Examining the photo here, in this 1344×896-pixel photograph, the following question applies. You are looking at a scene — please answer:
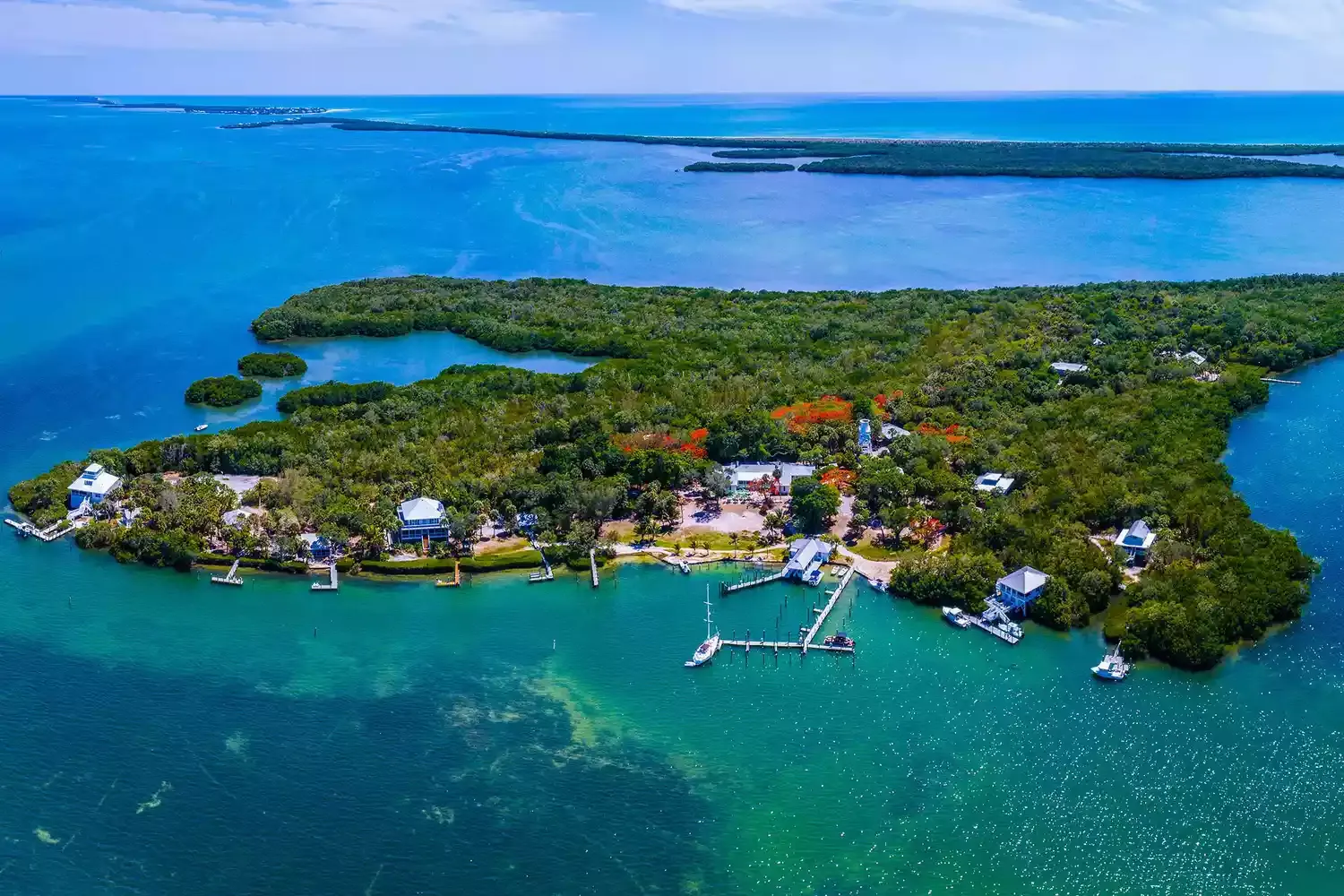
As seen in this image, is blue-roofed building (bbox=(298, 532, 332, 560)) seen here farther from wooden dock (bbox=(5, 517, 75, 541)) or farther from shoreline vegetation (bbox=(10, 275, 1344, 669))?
wooden dock (bbox=(5, 517, 75, 541))

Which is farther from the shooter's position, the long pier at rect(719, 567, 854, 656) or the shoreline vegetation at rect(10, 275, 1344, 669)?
the shoreline vegetation at rect(10, 275, 1344, 669)

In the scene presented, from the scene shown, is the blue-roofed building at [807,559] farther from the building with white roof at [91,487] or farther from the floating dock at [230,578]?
the building with white roof at [91,487]

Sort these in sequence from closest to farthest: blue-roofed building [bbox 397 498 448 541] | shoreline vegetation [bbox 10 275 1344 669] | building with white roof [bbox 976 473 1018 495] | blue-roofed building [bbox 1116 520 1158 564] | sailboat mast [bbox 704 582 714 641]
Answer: sailboat mast [bbox 704 582 714 641] → shoreline vegetation [bbox 10 275 1344 669] → blue-roofed building [bbox 1116 520 1158 564] → blue-roofed building [bbox 397 498 448 541] → building with white roof [bbox 976 473 1018 495]

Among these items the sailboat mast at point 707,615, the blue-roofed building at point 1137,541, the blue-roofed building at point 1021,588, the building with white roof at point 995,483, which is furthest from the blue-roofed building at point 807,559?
the blue-roofed building at point 1137,541

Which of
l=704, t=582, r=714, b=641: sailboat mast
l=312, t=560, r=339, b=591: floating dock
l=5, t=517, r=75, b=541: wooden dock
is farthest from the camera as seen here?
l=5, t=517, r=75, b=541: wooden dock

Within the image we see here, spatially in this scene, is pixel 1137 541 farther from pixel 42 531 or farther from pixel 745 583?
pixel 42 531

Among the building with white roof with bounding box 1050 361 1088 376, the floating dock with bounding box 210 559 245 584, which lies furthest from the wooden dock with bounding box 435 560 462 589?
the building with white roof with bounding box 1050 361 1088 376
